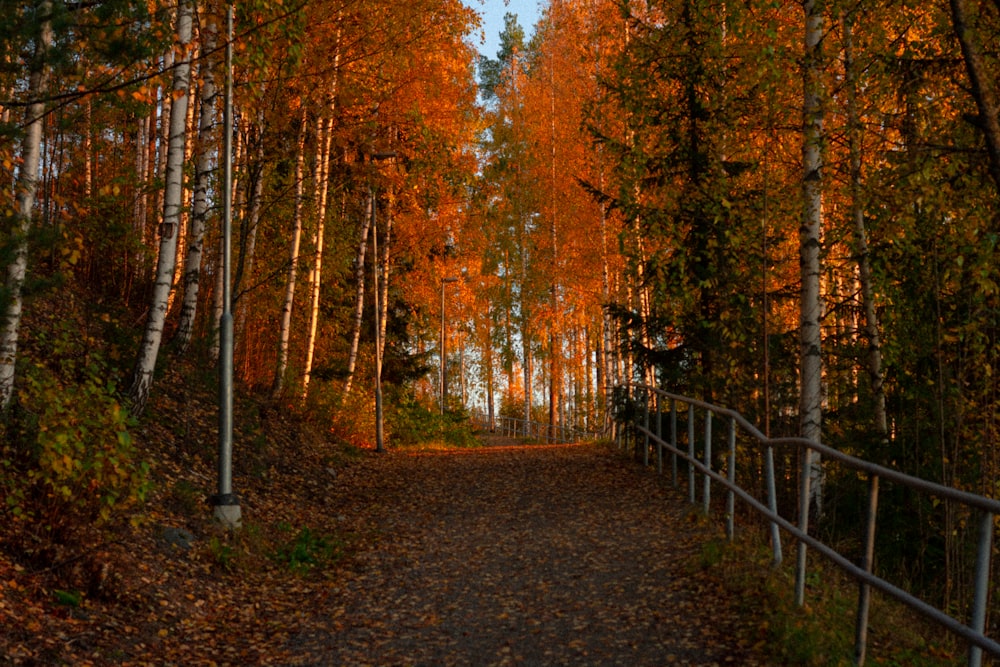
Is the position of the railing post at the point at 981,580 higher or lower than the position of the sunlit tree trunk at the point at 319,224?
lower

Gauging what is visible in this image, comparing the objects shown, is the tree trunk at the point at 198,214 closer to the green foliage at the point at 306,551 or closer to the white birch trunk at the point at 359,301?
the green foliage at the point at 306,551

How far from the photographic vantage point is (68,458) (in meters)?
6.98

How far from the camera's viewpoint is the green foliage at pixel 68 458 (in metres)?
7.14

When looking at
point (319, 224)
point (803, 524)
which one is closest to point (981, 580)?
point (803, 524)

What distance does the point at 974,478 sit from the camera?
10.5m

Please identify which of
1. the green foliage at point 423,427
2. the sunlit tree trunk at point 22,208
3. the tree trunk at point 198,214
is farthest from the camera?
the green foliage at point 423,427

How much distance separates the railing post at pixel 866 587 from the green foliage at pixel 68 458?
5603 millimetres

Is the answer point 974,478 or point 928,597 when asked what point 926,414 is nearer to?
point 974,478

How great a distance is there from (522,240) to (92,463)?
90.0 feet

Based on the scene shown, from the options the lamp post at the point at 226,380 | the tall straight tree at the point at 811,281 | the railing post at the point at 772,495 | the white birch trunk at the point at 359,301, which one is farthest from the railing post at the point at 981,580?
the white birch trunk at the point at 359,301

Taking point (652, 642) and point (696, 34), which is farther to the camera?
point (696, 34)

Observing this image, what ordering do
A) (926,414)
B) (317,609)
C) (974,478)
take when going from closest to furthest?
(317,609) → (974,478) → (926,414)

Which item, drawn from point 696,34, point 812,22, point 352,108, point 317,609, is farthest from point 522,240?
point 317,609

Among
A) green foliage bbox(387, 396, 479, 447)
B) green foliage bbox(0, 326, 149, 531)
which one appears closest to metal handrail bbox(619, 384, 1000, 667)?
green foliage bbox(0, 326, 149, 531)
